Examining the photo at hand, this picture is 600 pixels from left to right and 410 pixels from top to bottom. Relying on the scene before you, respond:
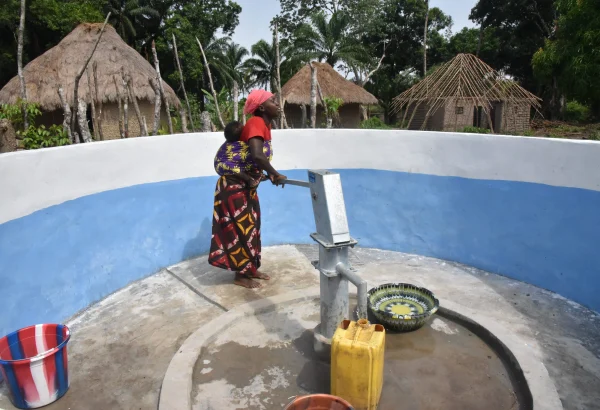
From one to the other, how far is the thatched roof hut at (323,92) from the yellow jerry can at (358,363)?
15.5 meters

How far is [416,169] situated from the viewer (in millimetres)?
4500

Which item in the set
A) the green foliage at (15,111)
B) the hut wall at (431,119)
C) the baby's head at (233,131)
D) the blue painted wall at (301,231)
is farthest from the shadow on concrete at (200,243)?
the hut wall at (431,119)

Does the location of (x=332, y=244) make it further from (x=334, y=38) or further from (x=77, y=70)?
(x=334, y=38)

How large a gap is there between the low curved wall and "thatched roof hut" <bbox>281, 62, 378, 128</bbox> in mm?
12812

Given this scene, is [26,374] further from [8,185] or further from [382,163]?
[382,163]

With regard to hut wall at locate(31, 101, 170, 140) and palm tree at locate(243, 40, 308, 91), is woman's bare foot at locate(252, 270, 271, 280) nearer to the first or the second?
hut wall at locate(31, 101, 170, 140)

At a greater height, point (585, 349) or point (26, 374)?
point (26, 374)

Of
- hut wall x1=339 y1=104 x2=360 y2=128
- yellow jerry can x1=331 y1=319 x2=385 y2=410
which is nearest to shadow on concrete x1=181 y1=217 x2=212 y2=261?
yellow jerry can x1=331 y1=319 x2=385 y2=410

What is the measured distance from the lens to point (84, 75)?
1272cm

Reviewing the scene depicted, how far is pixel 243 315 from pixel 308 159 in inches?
80.4

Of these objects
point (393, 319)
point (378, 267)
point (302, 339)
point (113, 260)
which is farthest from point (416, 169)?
point (113, 260)

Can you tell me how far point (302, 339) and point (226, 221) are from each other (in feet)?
3.88

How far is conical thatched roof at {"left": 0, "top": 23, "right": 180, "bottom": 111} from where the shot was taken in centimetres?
1263

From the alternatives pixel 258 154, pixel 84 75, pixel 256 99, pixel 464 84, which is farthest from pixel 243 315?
pixel 464 84
